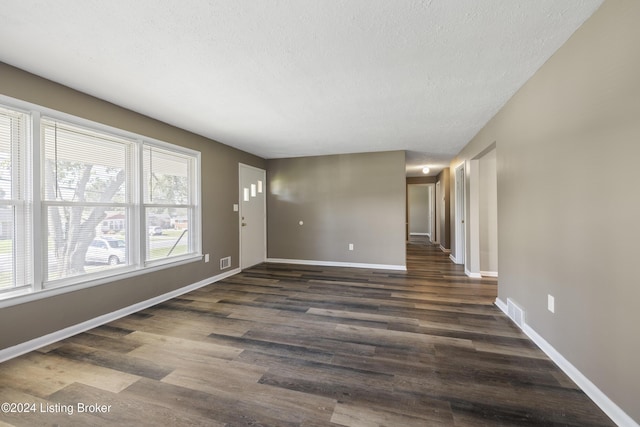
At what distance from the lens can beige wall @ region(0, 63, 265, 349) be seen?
2098 mm

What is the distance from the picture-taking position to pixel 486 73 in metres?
2.18

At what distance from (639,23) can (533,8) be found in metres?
0.48

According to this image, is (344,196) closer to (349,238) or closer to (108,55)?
(349,238)

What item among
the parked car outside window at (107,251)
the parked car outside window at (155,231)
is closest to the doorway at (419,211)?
the parked car outside window at (155,231)

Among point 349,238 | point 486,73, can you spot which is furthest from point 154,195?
point 486,73

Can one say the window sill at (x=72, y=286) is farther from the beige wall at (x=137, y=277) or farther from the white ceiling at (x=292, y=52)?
the white ceiling at (x=292, y=52)

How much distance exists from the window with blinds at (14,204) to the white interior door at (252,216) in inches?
118

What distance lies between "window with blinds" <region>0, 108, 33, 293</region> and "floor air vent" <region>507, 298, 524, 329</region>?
14.5 ft

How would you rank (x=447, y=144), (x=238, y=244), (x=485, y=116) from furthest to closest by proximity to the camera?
1. (x=238, y=244)
2. (x=447, y=144)
3. (x=485, y=116)

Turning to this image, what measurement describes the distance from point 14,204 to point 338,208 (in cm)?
440

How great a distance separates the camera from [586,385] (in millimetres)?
1596

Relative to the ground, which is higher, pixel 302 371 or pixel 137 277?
pixel 137 277

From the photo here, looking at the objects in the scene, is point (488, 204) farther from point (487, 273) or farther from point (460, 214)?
point (487, 273)

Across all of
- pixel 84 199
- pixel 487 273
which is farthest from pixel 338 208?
pixel 84 199
